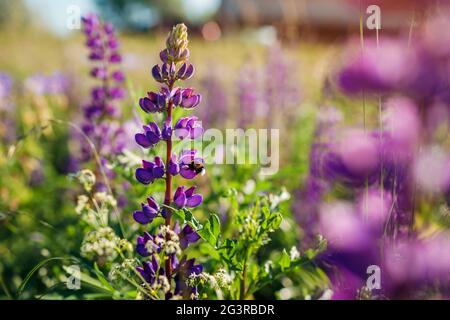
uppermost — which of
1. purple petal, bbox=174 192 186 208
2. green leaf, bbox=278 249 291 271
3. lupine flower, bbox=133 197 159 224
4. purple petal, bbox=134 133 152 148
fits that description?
purple petal, bbox=134 133 152 148

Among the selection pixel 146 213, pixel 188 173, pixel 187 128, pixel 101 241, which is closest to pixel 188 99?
pixel 187 128

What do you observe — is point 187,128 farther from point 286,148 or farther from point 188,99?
point 286,148

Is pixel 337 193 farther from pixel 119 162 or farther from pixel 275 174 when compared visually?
pixel 119 162

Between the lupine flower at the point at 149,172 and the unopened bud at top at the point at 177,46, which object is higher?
the unopened bud at top at the point at 177,46

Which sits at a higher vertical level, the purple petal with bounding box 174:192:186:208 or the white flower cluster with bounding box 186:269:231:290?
the purple petal with bounding box 174:192:186:208

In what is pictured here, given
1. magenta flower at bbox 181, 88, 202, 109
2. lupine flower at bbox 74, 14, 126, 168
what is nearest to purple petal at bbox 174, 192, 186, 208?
magenta flower at bbox 181, 88, 202, 109

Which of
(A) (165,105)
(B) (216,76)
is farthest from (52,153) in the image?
(A) (165,105)

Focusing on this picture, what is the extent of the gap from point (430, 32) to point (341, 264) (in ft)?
1.73

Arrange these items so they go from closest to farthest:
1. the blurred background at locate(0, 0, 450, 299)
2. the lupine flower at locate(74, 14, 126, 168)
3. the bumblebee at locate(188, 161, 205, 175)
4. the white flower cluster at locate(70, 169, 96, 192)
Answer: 1. the blurred background at locate(0, 0, 450, 299)
2. the bumblebee at locate(188, 161, 205, 175)
3. the white flower cluster at locate(70, 169, 96, 192)
4. the lupine flower at locate(74, 14, 126, 168)

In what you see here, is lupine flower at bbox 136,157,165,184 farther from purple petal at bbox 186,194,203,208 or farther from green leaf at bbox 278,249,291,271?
green leaf at bbox 278,249,291,271

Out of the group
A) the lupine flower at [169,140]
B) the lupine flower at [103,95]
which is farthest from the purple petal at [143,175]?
the lupine flower at [103,95]

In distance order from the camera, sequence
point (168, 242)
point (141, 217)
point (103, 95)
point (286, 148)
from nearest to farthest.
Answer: point (168, 242), point (141, 217), point (103, 95), point (286, 148)

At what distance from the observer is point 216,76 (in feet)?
13.1

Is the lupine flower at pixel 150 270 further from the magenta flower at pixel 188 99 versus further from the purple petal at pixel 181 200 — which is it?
the magenta flower at pixel 188 99
